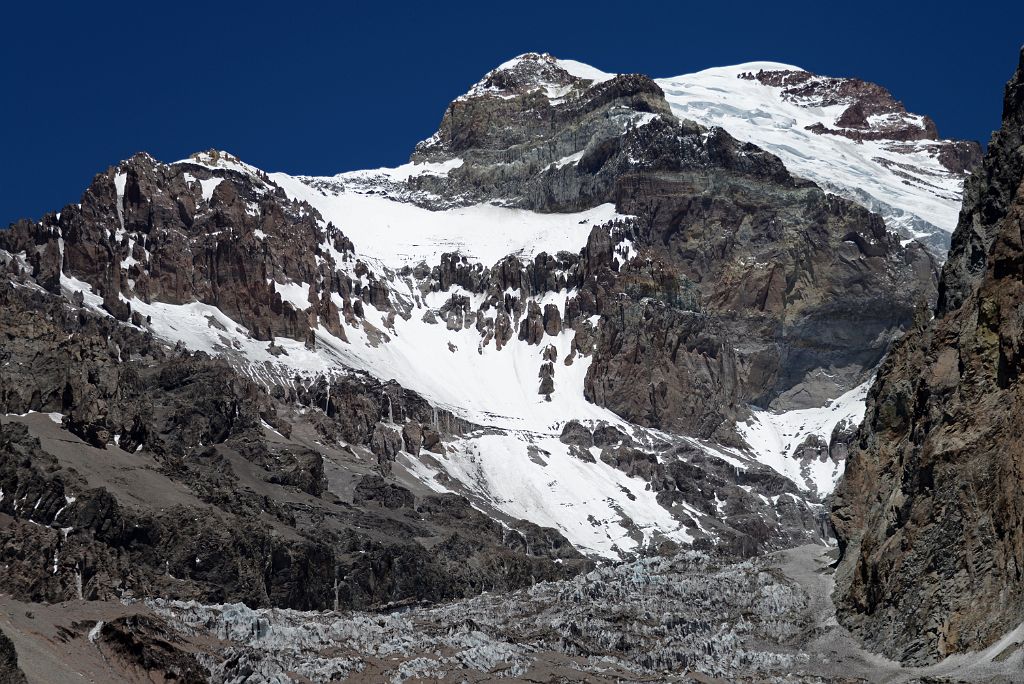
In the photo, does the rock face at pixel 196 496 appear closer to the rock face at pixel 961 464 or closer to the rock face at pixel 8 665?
the rock face at pixel 8 665

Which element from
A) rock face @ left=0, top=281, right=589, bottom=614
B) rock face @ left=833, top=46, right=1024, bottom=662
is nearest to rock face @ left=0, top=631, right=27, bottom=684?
rock face @ left=833, top=46, right=1024, bottom=662

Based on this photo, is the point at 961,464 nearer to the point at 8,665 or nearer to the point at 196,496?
the point at 8,665

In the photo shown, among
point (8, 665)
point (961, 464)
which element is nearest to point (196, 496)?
point (961, 464)

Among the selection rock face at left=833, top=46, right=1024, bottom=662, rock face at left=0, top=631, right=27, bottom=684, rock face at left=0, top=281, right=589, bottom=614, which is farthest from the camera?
rock face at left=0, top=281, right=589, bottom=614

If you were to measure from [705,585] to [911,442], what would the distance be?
60.3 feet

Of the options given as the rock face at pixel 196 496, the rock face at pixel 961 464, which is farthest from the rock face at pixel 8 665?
the rock face at pixel 196 496

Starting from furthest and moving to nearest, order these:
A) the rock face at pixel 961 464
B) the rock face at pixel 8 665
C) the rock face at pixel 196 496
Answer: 1. the rock face at pixel 196 496
2. the rock face at pixel 961 464
3. the rock face at pixel 8 665

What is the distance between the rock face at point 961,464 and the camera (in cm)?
5906

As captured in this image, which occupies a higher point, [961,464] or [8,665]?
[961,464]

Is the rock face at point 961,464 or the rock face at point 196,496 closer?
the rock face at point 961,464

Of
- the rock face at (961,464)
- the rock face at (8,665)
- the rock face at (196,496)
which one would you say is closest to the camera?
the rock face at (8,665)

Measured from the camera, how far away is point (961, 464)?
64.9 m

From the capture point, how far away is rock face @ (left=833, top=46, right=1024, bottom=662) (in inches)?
Result: 2325

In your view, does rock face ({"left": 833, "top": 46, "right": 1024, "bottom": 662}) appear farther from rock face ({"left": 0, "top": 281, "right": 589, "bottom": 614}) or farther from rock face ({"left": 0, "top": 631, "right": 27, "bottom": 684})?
rock face ({"left": 0, "top": 281, "right": 589, "bottom": 614})
